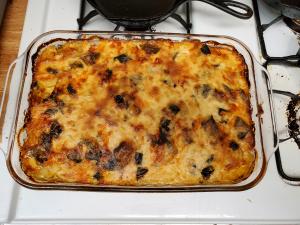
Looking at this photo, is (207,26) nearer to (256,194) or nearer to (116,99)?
(116,99)

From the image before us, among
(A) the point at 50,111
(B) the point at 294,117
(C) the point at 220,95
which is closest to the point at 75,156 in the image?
(A) the point at 50,111

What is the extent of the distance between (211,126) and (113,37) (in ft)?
1.61

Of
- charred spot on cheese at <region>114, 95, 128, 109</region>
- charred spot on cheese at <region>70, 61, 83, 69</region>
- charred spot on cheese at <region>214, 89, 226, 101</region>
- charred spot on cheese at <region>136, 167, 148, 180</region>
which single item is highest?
charred spot on cheese at <region>70, 61, 83, 69</region>

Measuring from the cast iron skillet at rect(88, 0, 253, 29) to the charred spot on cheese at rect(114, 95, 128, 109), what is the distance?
1.09 feet

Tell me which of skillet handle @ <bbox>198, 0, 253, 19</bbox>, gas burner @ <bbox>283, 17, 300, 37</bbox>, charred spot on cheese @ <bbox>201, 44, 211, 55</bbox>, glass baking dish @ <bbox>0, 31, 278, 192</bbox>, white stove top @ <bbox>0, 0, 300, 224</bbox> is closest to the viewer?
glass baking dish @ <bbox>0, 31, 278, 192</bbox>

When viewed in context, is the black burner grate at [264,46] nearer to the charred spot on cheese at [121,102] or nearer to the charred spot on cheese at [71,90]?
the charred spot on cheese at [121,102]

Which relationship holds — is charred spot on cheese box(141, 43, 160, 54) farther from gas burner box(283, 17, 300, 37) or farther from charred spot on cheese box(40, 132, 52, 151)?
gas burner box(283, 17, 300, 37)

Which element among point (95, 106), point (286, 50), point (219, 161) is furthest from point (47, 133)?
point (286, 50)

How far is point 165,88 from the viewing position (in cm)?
123

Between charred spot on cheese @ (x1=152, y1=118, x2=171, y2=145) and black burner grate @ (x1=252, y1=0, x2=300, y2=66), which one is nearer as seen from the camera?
charred spot on cheese @ (x1=152, y1=118, x2=171, y2=145)

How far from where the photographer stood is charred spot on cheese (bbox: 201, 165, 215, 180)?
3.73 feet

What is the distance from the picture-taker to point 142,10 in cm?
145

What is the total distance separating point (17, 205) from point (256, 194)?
78 cm

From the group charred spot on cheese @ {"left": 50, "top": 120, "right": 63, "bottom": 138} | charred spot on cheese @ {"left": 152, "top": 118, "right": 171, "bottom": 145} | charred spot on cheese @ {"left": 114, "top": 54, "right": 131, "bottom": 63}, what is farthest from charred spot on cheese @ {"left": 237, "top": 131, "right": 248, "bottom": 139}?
charred spot on cheese @ {"left": 50, "top": 120, "right": 63, "bottom": 138}
